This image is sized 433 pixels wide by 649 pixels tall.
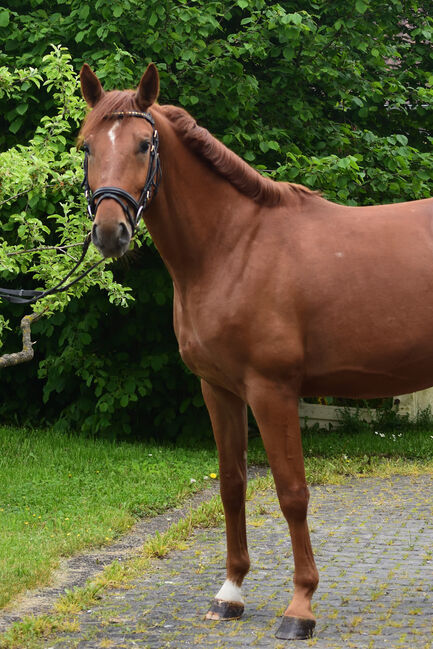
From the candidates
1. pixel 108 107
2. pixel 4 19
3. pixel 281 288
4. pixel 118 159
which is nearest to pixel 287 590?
pixel 281 288

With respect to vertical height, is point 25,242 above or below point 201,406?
above

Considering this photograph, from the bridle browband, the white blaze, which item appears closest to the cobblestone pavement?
the bridle browband

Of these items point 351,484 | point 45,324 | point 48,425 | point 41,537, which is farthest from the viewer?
point 48,425

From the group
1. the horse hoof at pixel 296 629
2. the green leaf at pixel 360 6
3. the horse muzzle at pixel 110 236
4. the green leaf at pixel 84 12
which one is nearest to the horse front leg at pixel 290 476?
the horse hoof at pixel 296 629

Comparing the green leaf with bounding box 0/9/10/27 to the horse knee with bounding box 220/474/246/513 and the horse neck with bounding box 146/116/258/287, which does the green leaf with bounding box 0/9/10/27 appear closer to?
the horse neck with bounding box 146/116/258/287

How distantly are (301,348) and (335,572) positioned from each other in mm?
1913

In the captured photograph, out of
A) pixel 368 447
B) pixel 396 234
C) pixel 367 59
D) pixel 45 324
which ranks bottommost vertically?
pixel 368 447

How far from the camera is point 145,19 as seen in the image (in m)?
8.59

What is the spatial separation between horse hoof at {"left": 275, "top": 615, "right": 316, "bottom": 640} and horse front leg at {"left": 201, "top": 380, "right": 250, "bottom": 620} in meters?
0.41

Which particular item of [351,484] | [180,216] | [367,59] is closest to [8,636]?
[180,216]

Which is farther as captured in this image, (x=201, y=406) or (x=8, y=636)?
(x=201, y=406)

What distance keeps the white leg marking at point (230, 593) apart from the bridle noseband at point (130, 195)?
1.97 m

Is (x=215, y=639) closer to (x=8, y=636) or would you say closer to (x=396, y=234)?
(x=8, y=636)

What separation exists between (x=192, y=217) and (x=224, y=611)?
6.63 ft
